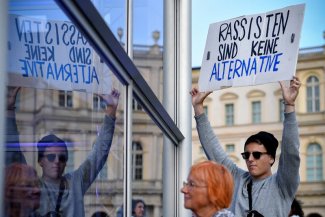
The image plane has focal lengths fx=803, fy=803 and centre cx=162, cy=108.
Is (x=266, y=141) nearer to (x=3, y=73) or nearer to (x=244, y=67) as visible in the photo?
(x=244, y=67)

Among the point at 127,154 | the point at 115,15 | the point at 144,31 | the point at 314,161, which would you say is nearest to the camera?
Answer: the point at 115,15

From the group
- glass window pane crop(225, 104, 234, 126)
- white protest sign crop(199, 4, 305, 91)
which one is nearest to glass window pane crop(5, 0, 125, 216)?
white protest sign crop(199, 4, 305, 91)

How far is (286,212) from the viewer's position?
12.8ft

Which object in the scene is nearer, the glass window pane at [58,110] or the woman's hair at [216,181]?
the glass window pane at [58,110]

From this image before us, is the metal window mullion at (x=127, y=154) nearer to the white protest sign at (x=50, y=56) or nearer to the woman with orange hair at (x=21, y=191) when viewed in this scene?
the white protest sign at (x=50, y=56)

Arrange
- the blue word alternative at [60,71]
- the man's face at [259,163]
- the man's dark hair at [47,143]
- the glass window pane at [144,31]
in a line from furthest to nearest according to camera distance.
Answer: the man's face at [259,163] < the glass window pane at [144,31] < the man's dark hair at [47,143] < the blue word alternative at [60,71]

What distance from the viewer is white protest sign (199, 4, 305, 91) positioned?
445 centimetres

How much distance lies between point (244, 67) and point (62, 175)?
2.41 metres

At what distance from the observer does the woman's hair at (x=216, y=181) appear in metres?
2.76

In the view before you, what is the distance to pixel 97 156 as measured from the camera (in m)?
2.96

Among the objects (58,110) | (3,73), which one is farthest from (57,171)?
(3,73)

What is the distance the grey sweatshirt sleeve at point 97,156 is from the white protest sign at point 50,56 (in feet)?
0.73

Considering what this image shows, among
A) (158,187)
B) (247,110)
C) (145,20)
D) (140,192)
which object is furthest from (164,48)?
(247,110)

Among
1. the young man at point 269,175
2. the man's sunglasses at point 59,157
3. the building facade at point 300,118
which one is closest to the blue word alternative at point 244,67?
the young man at point 269,175
